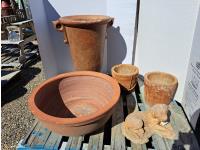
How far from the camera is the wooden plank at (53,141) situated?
108cm

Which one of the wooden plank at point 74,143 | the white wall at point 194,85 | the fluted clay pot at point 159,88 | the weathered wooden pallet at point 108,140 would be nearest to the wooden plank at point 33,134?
the weathered wooden pallet at point 108,140

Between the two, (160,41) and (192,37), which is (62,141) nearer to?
(160,41)

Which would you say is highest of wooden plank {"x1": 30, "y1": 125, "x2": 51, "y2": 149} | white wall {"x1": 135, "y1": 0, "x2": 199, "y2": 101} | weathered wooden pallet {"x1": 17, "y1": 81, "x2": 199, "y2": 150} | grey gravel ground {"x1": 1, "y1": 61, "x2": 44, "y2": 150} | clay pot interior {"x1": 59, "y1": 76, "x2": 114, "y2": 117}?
white wall {"x1": 135, "y1": 0, "x2": 199, "y2": 101}

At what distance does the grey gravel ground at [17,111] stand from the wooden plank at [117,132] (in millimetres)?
858

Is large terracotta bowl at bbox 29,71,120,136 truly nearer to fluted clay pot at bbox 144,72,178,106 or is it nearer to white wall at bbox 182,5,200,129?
fluted clay pot at bbox 144,72,178,106

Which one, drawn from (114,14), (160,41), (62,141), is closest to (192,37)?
(160,41)

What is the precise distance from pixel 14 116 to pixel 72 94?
82 cm

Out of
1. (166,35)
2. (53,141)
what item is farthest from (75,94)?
(166,35)

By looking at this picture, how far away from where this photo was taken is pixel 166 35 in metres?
1.54

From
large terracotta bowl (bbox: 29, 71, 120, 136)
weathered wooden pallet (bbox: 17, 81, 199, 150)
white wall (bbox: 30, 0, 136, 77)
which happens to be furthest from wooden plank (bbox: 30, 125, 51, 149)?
white wall (bbox: 30, 0, 136, 77)

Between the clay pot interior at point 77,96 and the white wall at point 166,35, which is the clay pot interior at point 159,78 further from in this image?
the clay pot interior at point 77,96

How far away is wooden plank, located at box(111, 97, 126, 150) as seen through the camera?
1090 millimetres

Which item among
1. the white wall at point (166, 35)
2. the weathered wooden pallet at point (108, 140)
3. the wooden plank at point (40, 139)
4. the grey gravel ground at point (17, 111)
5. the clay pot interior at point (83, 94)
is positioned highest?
the white wall at point (166, 35)

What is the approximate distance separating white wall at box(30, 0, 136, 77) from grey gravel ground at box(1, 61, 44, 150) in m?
0.49
